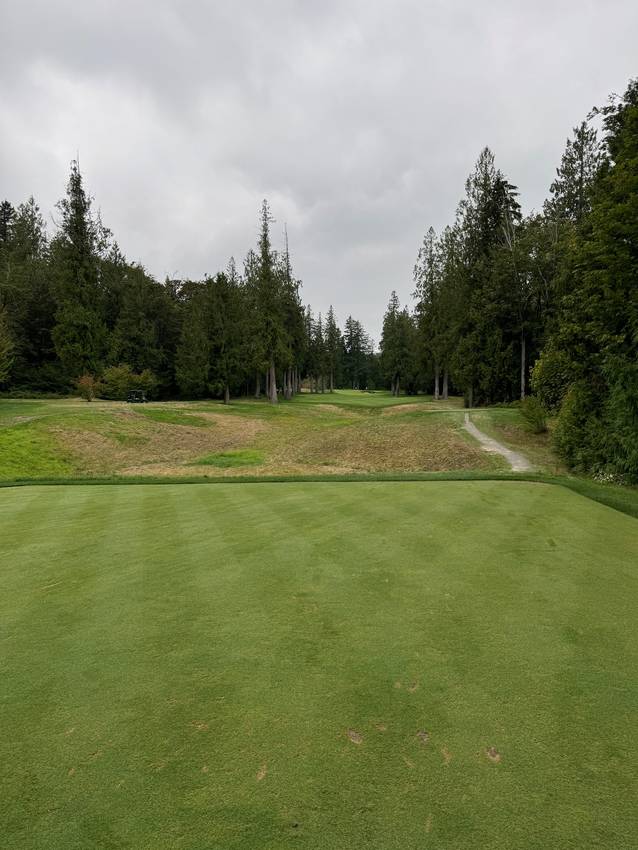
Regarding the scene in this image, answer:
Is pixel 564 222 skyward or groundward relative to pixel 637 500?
skyward

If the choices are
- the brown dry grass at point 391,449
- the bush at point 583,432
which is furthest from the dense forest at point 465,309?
the brown dry grass at point 391,449

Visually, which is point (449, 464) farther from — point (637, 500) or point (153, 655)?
point (153, 655)

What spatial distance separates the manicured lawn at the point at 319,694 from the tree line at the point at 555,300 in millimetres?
8496

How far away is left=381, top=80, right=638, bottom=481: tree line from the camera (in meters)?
10.7

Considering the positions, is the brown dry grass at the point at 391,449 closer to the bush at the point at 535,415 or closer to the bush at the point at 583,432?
the bush at the point at 583,432

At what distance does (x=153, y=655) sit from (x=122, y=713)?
1.71 ft

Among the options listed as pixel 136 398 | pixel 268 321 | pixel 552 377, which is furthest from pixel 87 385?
pixel 552 377

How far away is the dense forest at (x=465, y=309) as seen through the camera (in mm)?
11219

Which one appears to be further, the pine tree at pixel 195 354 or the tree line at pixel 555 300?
the pine tree at pixel 195 354

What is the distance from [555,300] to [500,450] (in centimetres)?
1196

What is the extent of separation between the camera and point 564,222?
27.1 m

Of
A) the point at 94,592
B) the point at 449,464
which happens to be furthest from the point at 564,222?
the point at 94,592

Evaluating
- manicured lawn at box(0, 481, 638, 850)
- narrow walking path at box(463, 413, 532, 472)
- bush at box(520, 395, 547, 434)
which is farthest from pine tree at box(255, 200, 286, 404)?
manicured lawn at box(0, 481, 638, 850)

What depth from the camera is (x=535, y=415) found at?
1873 centimetres
